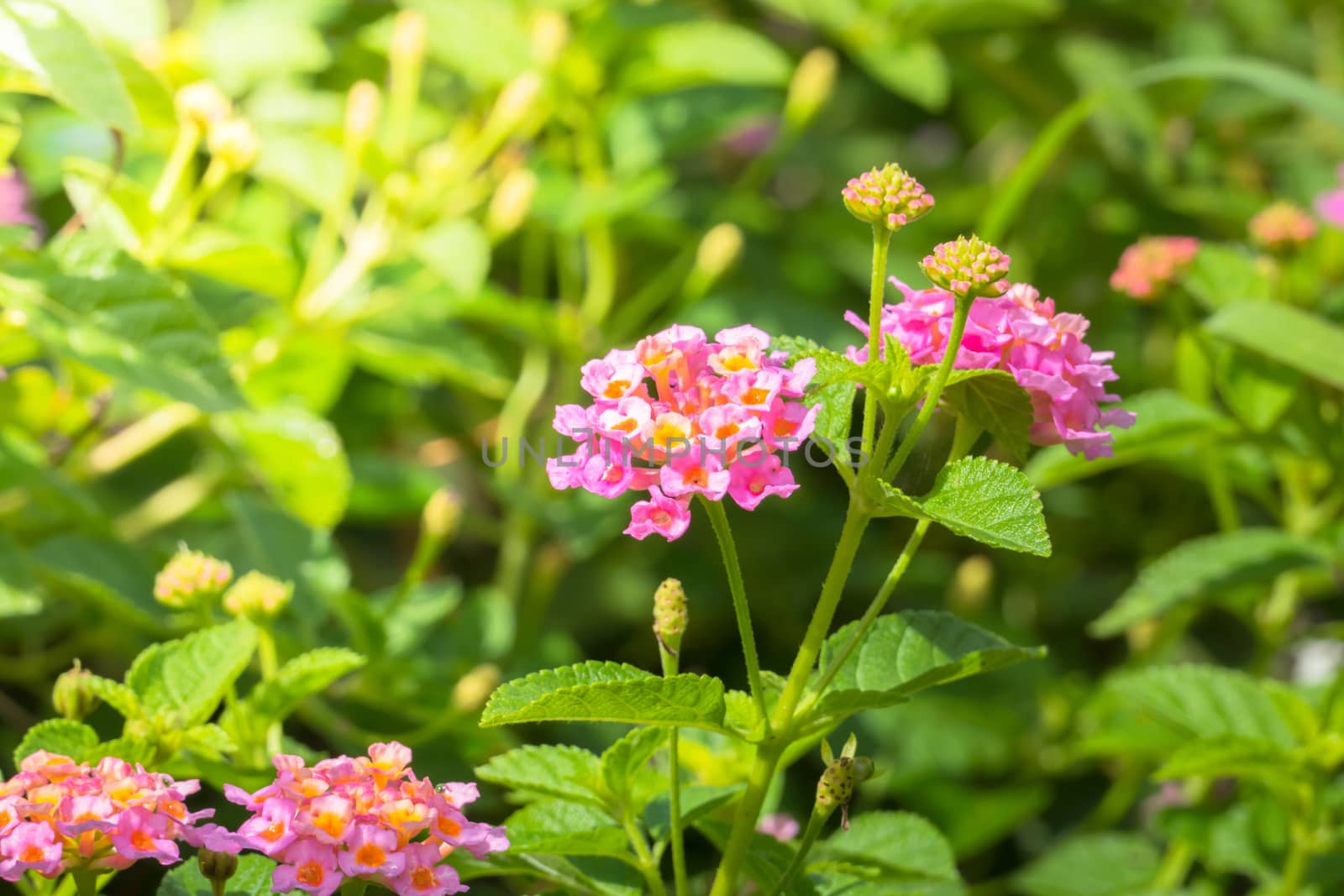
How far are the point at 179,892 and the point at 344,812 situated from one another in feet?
0.37

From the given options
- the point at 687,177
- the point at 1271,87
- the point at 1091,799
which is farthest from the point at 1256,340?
the point at 687,177

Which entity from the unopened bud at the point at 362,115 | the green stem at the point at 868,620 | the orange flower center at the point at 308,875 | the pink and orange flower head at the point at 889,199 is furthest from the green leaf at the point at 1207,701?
the unopened bud at the point at 362,115

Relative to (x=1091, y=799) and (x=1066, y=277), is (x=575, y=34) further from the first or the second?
(x=1091, y=799)

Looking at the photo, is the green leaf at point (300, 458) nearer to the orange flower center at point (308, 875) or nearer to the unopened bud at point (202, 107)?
the unopened bud at point (202, 107)

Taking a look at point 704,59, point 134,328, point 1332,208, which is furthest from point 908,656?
point 1332,208

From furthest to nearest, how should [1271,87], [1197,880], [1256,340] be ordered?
[1197,880] → [1271,87] → [1256,340]

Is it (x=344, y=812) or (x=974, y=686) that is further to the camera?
(x=974, y=686)

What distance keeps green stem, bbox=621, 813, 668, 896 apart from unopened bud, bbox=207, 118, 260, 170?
1.71 ft

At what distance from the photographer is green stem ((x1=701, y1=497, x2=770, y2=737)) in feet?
1.84

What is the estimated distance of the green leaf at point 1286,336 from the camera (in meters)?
0.91

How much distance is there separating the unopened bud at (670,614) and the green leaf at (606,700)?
0.02m

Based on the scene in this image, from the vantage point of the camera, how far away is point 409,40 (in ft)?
3.69

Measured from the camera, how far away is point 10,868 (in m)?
0.51

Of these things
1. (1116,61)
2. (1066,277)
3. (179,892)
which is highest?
(1116,61)
